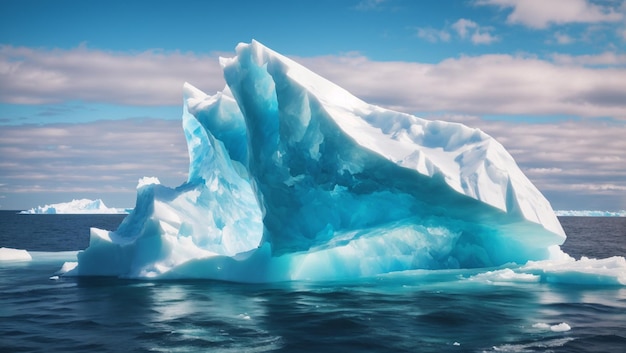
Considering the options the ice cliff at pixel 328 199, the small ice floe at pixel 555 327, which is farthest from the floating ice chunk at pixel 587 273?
the small ice floe at pixel 555 327

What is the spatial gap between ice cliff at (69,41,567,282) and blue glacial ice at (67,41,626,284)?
1.5 inches

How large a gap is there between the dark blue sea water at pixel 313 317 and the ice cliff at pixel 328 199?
4.06ft

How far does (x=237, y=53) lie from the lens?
55.0ft

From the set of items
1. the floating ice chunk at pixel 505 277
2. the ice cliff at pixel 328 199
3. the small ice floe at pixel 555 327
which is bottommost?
the small ice floe at pixel 555 327

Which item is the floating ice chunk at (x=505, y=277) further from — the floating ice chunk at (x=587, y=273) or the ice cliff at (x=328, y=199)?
the ice cliff at (x=328, y=199)

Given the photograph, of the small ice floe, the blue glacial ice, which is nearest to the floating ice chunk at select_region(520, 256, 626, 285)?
the blue glacial ice

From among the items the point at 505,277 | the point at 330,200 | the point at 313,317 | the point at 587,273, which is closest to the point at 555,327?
the point at 313,317

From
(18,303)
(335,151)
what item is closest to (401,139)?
(335,151)

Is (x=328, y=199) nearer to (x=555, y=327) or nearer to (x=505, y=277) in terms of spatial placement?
(x=505, y=277)

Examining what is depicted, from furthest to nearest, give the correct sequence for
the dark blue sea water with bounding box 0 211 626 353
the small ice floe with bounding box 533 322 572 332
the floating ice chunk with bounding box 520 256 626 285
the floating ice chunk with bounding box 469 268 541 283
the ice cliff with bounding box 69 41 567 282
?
1. the floating ice chunk with bounding box 469 268 541 283
2. the floating ice chunk with bounding box 520 256 626 285
3. the ice cliff with bounding box 69 41 567 282
4. the small ice floe with bounding box 533 322 572 332
5. the dark blue sea water with bounding box 0 211 626 353

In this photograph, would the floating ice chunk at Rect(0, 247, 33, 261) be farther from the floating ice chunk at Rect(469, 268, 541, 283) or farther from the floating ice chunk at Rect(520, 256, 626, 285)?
the floating ice chunk at Rect(520, 256, 626, 285)

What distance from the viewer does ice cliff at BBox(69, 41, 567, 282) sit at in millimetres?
15555

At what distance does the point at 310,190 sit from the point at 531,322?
294 inches

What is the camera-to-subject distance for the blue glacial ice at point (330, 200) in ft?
51.1
